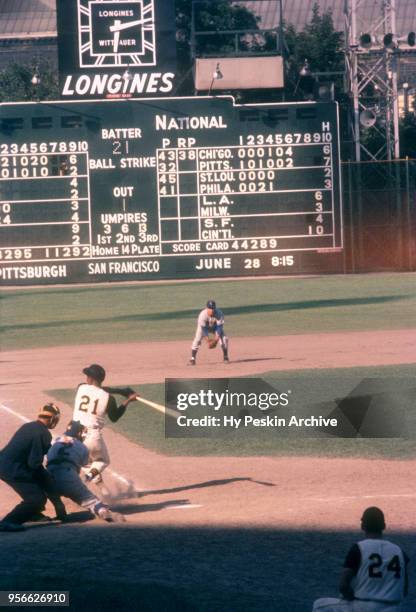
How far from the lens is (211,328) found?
24516 millimetres

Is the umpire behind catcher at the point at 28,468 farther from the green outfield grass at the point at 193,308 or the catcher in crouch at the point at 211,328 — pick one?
Answer: the green outfield grass at the point at 193,308

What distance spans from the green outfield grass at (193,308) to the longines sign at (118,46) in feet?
23.7

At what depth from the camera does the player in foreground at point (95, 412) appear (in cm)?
1240

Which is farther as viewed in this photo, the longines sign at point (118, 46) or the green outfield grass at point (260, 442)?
the longines sign at point (118, 46)

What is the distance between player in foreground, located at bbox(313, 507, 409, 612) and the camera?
23.0ft

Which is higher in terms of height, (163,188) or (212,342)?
(163,188)

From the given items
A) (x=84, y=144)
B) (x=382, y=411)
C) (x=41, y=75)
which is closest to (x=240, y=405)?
(x=382, y=411)

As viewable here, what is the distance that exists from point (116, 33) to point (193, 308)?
985 cm

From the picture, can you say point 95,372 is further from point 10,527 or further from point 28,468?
point 10,527

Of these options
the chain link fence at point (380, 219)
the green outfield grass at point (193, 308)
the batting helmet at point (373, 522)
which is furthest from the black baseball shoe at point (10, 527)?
the chain link fence at point (380, 219)

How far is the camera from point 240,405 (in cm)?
2006

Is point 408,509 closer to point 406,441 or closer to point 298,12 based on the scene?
point 406,441

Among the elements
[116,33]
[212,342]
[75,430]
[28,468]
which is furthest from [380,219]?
[28,468]

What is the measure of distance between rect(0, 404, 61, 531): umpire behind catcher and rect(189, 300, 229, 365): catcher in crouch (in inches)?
506
